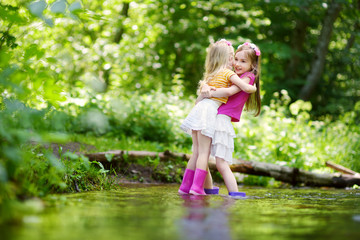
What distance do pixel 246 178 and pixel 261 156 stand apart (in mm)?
941

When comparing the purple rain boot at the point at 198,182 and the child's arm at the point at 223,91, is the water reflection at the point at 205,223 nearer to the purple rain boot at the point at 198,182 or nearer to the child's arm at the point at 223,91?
the purple rain boot at the point at 198,182

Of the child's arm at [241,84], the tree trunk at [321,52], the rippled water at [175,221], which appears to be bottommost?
the rippled water at [175,221]

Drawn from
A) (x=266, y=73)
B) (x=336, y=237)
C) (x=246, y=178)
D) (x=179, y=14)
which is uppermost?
(x=179, y=14)

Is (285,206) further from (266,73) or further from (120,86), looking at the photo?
(266,73)

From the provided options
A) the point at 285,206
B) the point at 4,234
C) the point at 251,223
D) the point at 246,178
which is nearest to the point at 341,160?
the point at 246,178

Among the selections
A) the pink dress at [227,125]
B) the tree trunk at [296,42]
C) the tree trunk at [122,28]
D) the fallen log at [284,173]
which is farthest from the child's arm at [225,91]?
the tree trunk at [296,42]

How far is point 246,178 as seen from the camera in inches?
245

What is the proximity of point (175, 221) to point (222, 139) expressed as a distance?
1.98 metres

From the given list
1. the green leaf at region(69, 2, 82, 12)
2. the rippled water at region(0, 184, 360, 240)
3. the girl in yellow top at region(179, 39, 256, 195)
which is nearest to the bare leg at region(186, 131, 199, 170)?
the girl in yellow top at region(179, 39, 256, 195)

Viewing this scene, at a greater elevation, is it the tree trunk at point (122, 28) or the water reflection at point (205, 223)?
the tree trunk at point (122, 28)

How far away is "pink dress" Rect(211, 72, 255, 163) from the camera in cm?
397

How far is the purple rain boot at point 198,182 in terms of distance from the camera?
3.81 m

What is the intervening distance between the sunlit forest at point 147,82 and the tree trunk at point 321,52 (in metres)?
0.03

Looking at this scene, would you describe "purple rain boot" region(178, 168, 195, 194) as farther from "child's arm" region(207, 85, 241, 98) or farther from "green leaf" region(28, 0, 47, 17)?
"green leaf" region(28, 0, 47, 17)
